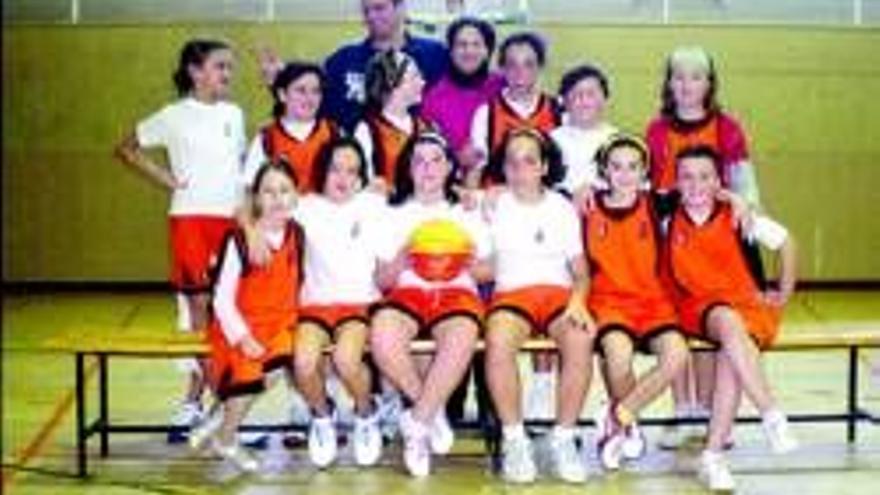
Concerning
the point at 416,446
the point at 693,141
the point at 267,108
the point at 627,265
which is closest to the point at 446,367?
the point at 416,446

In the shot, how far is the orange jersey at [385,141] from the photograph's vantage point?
5566 millimetres

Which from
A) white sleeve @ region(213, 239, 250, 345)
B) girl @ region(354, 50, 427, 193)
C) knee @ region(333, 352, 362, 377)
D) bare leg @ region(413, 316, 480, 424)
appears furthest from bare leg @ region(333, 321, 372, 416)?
girl @ region(354, 50, 427, 193)

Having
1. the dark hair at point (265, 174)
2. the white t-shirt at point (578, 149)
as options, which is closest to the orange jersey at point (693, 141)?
the white t-shirt at point (578, 149)

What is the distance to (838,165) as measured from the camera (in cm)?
1002

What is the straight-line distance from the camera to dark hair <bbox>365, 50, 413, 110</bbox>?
561 cm

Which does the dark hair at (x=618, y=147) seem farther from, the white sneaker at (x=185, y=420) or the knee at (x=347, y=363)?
the white sneaker at (x=185, y=420)

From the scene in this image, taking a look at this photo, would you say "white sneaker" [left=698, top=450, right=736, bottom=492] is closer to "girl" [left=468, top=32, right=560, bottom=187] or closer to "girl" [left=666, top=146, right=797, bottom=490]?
"girl" [left=666, top=146, right=797, bottom=490]

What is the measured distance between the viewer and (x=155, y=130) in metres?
5.82

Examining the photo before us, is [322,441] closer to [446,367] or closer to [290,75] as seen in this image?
[446,367]

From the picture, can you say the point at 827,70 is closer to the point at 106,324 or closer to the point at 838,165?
the point at 838,165

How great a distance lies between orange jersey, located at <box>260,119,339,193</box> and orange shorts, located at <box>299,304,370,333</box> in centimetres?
50

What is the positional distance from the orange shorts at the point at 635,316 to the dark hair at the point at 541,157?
0.48 m

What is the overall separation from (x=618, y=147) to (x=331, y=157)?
1014mm

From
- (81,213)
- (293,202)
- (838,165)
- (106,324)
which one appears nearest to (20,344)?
(106,324)
